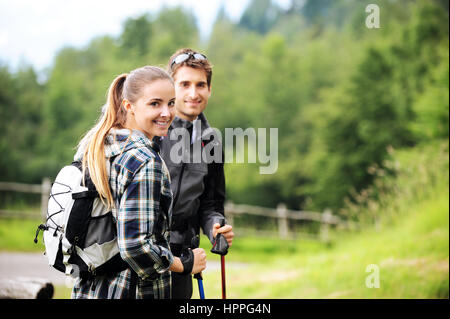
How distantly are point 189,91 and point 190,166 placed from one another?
1.31 feet

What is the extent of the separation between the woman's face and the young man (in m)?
0.70

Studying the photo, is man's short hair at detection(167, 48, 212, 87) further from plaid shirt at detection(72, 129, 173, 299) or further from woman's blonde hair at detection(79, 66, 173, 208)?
plaid shirt at detection(72, 129, 173, 299)

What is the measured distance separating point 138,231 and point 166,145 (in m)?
0.98

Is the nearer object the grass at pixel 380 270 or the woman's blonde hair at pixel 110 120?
the woman's blonde hair at pixel 110 120

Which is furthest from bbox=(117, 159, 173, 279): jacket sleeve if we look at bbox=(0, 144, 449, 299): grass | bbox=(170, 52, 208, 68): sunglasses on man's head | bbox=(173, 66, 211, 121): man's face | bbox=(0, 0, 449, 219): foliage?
bbox=(0, 0, 449, 219): foliage

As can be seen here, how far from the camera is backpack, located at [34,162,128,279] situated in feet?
5.75

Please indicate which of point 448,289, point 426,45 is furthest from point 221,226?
point 426,45

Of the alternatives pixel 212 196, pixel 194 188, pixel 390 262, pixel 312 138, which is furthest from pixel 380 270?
pixel 312 138

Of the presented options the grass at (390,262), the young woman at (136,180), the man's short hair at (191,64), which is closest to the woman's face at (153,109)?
the young woman at (136,180)

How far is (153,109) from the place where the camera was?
1907mm

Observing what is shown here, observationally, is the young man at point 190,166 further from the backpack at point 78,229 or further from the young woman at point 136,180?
the backpack at point 78,229

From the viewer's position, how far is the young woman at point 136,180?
172 cm

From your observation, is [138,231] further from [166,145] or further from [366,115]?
[366,115]

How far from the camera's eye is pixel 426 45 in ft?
61.6
